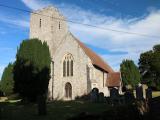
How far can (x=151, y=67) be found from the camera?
59750 mm

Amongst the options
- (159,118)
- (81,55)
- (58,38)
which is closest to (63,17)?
(58,38)

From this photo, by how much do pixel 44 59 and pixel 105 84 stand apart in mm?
13814

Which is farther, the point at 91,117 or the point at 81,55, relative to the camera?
the point at 81,55

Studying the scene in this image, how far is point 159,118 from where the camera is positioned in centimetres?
1075

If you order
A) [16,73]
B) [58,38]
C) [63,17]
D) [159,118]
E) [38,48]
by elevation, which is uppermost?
[63,17]

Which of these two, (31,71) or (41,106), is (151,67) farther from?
(41,106)

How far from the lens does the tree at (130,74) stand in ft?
178

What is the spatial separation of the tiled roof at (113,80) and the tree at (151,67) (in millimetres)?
14755

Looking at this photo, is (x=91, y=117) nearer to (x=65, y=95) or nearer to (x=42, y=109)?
(x=42, y=109)

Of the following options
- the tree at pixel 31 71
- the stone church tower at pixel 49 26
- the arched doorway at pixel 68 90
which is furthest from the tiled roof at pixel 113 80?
the tree at pixel 31 71

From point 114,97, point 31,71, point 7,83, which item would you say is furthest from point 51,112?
point 7,83

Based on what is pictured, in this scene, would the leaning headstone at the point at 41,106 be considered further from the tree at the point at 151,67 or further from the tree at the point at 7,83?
the tree at the point at 151,67

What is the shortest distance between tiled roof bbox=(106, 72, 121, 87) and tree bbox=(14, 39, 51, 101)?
1378 centimetres

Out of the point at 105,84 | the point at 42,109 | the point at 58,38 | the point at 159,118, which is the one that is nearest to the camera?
the point at 159,118
